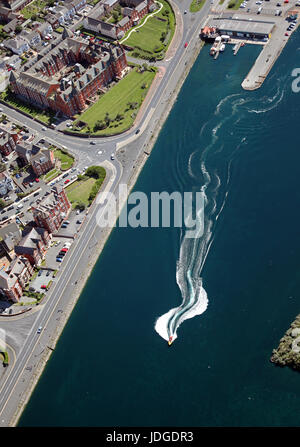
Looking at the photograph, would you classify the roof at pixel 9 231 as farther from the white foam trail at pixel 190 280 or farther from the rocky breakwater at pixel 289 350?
the rocky breakwater at pixel 289 350

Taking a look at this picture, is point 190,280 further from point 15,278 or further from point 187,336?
point 15,278

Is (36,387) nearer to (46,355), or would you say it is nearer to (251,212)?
(46,355)

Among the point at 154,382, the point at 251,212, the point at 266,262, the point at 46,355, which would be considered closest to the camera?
the point at 154,382

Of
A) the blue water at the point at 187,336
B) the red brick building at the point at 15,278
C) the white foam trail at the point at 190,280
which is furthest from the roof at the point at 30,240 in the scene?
the white foam trail at the point at 190,280

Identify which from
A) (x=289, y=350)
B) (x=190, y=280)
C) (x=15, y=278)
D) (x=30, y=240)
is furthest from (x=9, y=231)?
(x=289, y=350)

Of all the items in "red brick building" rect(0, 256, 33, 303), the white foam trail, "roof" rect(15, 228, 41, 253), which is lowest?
"red brick building" rect(0, 256, 33, 303)

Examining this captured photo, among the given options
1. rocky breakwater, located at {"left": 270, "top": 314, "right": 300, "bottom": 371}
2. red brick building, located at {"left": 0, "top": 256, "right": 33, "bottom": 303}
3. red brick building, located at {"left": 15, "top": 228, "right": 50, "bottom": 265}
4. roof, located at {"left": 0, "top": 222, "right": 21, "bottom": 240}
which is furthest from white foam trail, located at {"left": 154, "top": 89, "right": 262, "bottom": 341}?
roof, located at {"left": 0, "top": 222, "right": 21, "bottom": 240}

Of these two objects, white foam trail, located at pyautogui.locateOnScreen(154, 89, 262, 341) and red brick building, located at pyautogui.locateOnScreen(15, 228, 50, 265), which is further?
red brick building, located at pyautogui.locateOnScreen(15, 228, 50, 265)

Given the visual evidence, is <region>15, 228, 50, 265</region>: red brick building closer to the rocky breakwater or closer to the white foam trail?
the white foam trail

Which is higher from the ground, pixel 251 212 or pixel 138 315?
pixel 251 212

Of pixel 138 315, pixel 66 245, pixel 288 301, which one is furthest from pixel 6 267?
pixel 288 301
